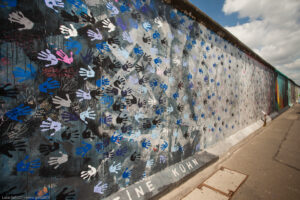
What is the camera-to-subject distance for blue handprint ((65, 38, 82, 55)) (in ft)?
4.47

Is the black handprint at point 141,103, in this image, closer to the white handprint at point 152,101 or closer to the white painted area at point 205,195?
the white handprint at point 152,101

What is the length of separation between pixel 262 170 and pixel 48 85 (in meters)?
4.22

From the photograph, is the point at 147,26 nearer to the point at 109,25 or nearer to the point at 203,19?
the point at 109,25

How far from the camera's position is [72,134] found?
1.40 metres

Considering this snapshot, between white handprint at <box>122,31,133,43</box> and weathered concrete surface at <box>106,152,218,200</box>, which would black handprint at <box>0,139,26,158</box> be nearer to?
weathered concrete surface at <box>106,152,218,200</box>

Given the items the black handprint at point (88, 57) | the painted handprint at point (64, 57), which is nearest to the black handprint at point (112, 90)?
the black handprint at point (88, 57)

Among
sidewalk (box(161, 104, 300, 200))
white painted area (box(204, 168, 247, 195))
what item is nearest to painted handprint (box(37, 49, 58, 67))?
sidewalk (box(161, 104, 300, 200))

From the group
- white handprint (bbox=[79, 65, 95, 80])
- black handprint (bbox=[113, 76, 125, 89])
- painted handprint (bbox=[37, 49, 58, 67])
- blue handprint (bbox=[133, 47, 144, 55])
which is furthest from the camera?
blue handprint (bbox=[133, 47, 144, 55])

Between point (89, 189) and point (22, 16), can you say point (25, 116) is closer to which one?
point (22, 16)

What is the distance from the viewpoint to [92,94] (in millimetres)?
1517

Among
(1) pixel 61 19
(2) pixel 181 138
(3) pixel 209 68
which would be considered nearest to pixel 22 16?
(1) pixel 61 19

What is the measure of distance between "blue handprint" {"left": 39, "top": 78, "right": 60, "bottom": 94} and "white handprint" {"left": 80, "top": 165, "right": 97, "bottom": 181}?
3.13 ft

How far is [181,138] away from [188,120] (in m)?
0.41

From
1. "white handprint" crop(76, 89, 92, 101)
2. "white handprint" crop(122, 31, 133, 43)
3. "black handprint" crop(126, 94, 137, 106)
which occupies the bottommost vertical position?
"black handprint" crop(126, 94, 137, 106)
